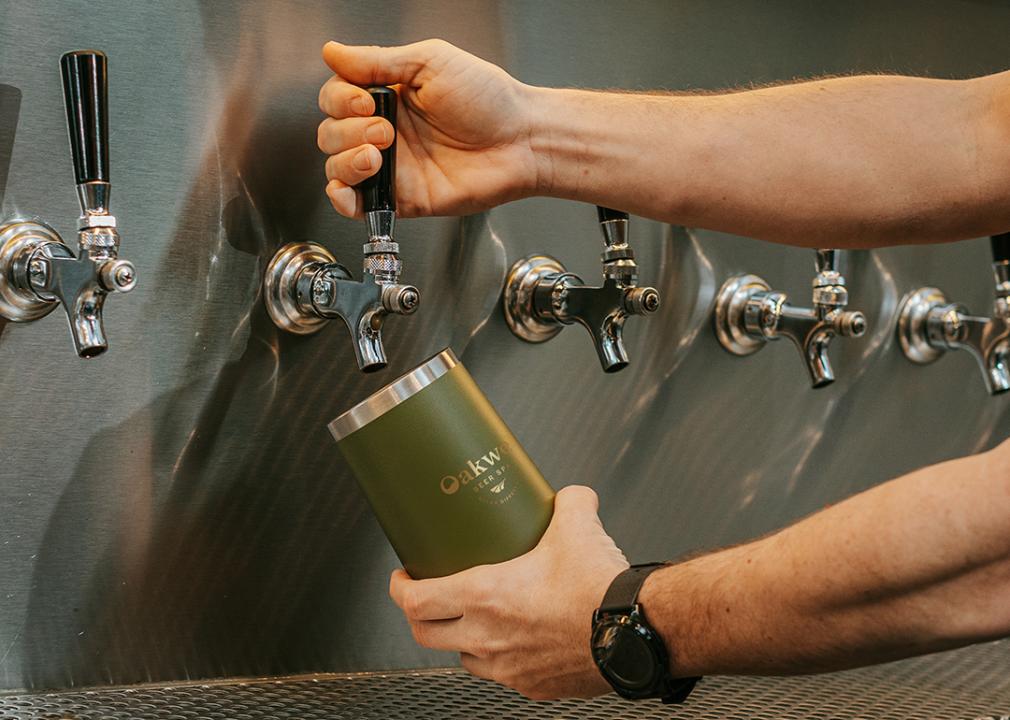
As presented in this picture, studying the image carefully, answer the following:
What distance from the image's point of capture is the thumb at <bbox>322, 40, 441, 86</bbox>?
0.84 m

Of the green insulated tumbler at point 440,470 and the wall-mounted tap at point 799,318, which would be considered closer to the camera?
the green insulated tumbler at point 440,470

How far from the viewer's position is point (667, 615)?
27.9 inches

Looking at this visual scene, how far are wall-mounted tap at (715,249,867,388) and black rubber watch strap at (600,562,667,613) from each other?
46 centimetres

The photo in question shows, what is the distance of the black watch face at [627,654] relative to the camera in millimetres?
697

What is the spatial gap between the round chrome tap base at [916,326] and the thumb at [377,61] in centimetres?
70

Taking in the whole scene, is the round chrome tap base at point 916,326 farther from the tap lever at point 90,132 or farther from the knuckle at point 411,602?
the tap lever at point 90,132

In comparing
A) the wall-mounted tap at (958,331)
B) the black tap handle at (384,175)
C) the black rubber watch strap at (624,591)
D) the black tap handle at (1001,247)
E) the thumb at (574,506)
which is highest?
the black tap handle at (384,175)

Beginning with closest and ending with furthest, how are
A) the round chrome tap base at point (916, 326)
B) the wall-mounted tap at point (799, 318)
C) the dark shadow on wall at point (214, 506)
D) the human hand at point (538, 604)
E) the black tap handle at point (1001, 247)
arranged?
the human hand at point (538, 604) < the dark shadow on wall at point (214, 506) < the wall-mounted tap at point (799, 318) < the black tap handle at point (1001, 247) < the round chrome tap base at point (916, 326)

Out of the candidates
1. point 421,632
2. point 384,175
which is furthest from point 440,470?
point 384,175

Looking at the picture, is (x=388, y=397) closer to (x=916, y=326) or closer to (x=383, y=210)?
(x=383, y=210)

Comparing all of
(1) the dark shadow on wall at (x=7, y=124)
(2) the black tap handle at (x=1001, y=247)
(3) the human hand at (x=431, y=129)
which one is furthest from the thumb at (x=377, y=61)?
(2) the black tap handle at (x=1001, y=247)

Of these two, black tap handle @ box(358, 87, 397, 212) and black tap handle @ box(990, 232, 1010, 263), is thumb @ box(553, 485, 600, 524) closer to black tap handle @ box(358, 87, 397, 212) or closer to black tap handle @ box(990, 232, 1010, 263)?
black tap handle @ box(358, 87, 397, 212)

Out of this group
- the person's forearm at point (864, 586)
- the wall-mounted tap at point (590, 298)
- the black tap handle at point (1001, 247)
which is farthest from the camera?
the black tap handle at point (1001, 247)

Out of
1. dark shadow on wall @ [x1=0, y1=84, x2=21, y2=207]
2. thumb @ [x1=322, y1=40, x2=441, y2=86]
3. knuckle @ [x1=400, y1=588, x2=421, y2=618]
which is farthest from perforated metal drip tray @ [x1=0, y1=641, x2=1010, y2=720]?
thumb @ [x1=322, y1=40, x2=441, y2=86]
